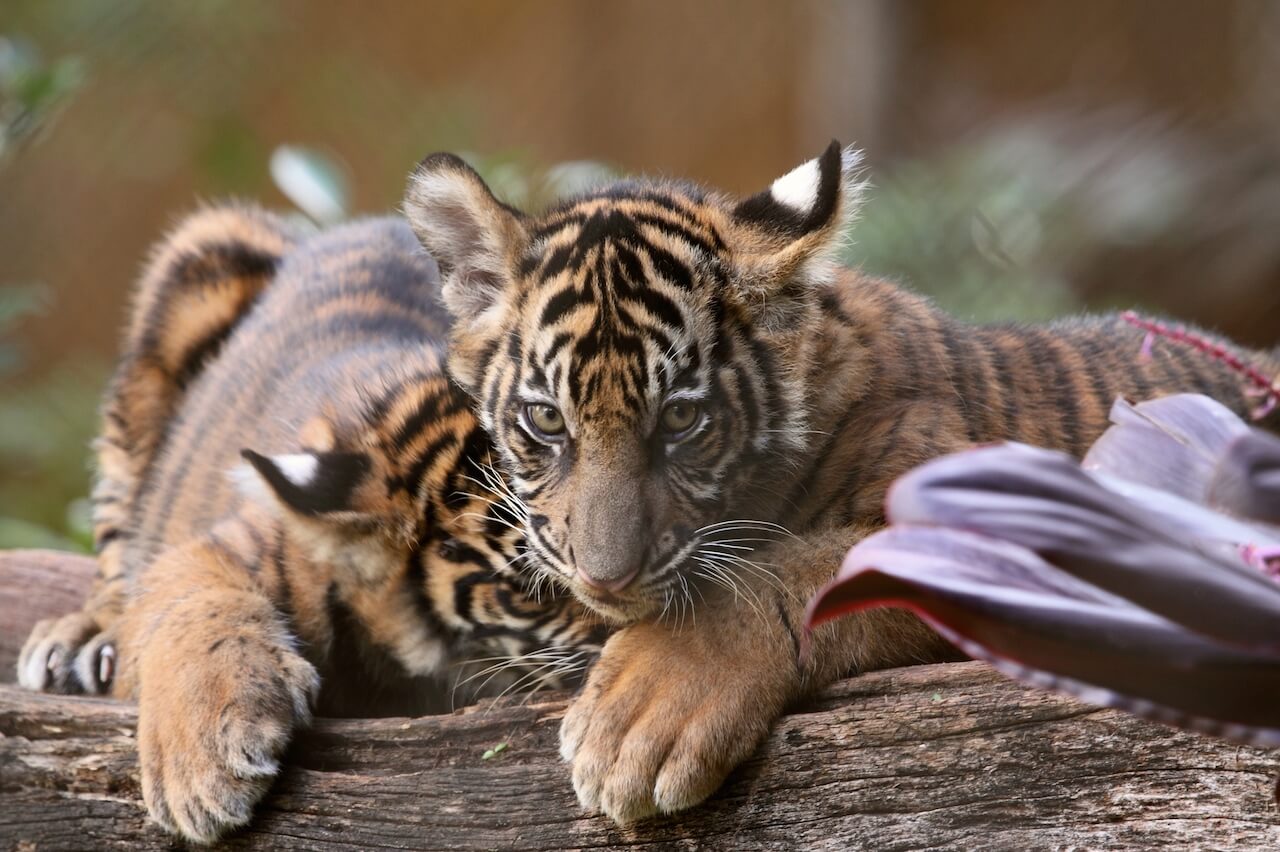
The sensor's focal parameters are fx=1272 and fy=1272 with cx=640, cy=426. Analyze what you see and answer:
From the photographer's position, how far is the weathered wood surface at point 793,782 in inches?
69.3

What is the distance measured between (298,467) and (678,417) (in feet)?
2.56

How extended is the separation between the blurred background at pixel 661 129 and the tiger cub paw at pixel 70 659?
3.44 ft

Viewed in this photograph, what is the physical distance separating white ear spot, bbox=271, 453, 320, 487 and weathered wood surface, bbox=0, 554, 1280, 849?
18.0 inches

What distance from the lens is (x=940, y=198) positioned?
532 centimetres

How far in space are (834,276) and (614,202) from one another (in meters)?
0.46

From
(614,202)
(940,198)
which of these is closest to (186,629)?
(614,202)

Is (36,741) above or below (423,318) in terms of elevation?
below

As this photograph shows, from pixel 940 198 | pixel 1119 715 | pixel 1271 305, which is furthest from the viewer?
pixel 1271 305

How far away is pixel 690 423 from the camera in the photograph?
7.25ft

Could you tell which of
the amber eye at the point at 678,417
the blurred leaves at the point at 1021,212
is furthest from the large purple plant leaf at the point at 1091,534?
the blurred leaves at the point at 1021,212

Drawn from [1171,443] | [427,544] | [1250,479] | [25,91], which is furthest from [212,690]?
[25,91]

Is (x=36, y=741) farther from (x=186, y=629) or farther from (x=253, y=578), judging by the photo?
(x=253, y=578)

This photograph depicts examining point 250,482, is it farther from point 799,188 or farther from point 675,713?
point 799,188

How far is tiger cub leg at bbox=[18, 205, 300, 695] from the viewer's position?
3777 millimetres
